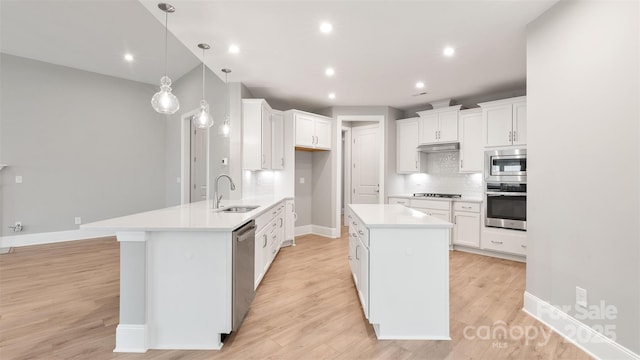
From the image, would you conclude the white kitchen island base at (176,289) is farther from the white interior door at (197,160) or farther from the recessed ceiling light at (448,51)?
the white interior door at (197,160)

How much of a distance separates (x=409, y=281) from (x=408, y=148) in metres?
3.81

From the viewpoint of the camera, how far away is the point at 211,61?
135 inches

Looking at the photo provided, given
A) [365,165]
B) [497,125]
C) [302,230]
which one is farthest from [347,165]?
[497,125]

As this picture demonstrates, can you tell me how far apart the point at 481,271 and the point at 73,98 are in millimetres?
7388

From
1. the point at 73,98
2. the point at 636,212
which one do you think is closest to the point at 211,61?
the point at 73,98

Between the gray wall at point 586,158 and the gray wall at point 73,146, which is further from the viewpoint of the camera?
the gray wall at point 73,146

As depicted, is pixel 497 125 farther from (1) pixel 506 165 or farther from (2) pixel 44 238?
(2) pixel 44 238

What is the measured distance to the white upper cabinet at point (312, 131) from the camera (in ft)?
16.2

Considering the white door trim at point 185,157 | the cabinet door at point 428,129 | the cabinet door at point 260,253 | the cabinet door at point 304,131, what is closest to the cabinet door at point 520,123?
the cabinet door at point 428,129

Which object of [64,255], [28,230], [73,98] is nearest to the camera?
[64,255]

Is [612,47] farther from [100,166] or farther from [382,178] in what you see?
[100,166]

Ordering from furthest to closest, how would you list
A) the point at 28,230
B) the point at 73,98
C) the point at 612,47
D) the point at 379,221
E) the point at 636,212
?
the point at 73,98 → the point at 28,230 → the point at 379,221 → the point at 612,47 → the point at 636,212

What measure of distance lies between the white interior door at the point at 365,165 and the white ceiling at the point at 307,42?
145 centimetres

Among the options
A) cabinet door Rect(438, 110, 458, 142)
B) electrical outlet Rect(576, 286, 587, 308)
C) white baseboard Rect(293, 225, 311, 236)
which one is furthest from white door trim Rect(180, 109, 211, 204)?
electrical outlet Rect(576, 286, 587, 308)
